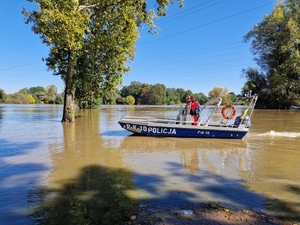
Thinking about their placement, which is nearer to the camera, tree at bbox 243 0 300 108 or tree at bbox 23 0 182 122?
tree at bbox 23 0 182 122

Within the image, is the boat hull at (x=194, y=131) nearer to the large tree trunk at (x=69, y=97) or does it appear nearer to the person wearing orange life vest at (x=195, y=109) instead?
the person wearing orange life vest at (x=195, y=109)

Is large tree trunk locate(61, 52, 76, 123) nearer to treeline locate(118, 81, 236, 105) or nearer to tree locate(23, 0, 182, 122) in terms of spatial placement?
tree locate(23, 0, 182, 122)

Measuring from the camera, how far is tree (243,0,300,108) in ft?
143

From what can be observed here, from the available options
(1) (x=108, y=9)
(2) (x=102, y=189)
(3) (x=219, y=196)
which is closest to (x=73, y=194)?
(2) (x=102, y=189)

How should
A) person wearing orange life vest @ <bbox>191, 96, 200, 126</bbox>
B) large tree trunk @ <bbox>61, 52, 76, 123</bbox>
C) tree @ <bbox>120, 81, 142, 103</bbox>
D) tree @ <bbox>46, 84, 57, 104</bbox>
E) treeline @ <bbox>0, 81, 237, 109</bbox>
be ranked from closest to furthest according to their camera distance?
person wearing orange life vest @ <bbox>191, 96, 200, 126</bbox>, large tree trunk @ <bbox>61, 52, 76, 123</bbox>, treeline @ <bbox>0, 81, 237, 109</bbox>, tree @ <bbox>46, 84, 57, 104</bbox>, tree @ <bbox>120, 81, 142, 103</bbox>

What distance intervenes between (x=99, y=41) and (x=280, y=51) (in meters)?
39.4

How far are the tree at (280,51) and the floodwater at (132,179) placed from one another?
133 ft

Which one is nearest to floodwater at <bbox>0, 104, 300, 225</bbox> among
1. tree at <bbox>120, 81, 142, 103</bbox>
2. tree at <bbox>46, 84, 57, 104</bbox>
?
tree at <bbox>46, 84, 57, 104</bbox>

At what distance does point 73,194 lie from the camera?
16.4ft

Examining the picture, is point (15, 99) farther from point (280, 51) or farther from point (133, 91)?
point (280, 51)

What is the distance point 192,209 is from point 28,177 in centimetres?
419

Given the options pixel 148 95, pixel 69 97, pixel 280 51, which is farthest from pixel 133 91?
pixel 69 97

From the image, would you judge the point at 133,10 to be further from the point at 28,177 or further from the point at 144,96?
the point at 144,96

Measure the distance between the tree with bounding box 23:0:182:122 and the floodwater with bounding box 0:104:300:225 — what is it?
9.06m
